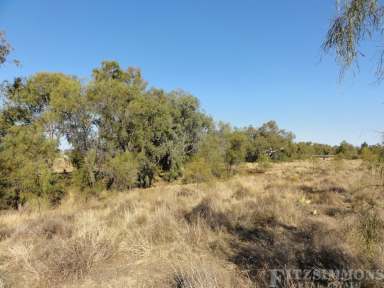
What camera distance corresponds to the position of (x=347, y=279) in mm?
3004

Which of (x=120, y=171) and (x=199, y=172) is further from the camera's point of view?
(x=199, y=172)

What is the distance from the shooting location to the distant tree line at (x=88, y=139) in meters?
11.0

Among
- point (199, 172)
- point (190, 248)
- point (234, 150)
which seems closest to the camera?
point (190, 248)

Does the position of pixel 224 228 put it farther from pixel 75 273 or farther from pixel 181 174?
pixel 181 174

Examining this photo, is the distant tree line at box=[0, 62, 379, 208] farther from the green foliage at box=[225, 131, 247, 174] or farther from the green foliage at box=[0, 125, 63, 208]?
the green foliage at box=[225, 131, 247, 174]

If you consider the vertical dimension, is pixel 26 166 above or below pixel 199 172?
above

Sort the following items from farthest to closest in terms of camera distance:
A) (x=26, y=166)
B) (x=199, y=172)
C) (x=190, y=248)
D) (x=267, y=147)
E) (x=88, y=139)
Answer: (x=267, y=147)
(x=199, y=172)
(x=88, y=139)
(x=26, y=166)
(x=190, y=248)

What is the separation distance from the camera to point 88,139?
1372 cm

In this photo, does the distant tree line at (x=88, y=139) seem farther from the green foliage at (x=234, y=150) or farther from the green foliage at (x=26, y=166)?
the green foliage at (x=234, y=150)

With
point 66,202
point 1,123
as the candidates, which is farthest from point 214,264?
point 1,123

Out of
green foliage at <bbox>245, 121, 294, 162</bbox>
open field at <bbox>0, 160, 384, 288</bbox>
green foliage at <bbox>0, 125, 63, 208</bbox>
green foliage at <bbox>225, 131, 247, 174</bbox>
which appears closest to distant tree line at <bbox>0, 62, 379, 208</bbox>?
green foliage at <bbox>0, 125, 63, 208</bbox>

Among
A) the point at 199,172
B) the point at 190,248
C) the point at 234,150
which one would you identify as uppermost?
the point at 234,150

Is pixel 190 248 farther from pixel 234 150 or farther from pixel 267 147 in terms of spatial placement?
pixel 267 147

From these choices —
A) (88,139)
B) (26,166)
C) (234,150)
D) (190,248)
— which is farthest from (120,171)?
(234,150)
